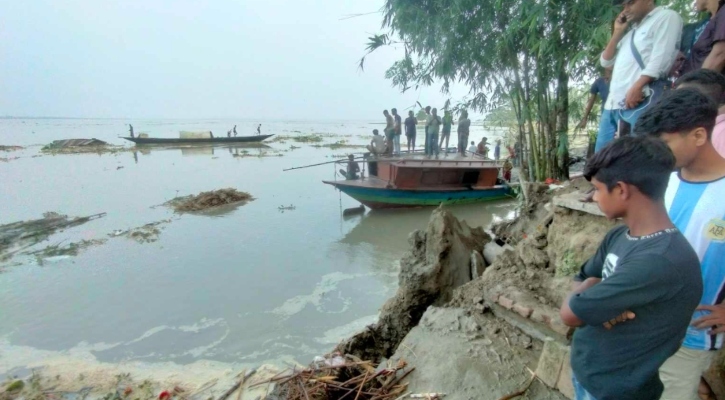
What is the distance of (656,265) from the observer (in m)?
1.23

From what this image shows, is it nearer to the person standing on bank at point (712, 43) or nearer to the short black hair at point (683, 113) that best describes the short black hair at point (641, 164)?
the short black hair at point (683, 113)

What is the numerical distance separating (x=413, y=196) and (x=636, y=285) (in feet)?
37.2

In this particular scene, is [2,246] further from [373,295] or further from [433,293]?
[433,293]

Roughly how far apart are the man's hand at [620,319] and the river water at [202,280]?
16.1 ft

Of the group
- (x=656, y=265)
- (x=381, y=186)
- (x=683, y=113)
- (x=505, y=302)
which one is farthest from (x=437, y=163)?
(x=656, y=265)

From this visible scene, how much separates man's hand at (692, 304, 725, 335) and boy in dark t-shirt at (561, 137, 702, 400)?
0.22m

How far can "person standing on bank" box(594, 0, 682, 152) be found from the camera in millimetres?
2984

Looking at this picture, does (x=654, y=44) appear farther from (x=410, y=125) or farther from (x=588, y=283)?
(x=410, y=125)

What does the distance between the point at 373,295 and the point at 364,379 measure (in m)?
4.57

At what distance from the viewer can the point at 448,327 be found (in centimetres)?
324

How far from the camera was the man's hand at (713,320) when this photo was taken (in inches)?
57.0

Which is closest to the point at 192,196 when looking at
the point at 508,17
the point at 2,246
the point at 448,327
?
the point at 2,246

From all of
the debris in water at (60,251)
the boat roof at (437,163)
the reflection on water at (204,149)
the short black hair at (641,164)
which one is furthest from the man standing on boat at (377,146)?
the reflection on water at (204,149)

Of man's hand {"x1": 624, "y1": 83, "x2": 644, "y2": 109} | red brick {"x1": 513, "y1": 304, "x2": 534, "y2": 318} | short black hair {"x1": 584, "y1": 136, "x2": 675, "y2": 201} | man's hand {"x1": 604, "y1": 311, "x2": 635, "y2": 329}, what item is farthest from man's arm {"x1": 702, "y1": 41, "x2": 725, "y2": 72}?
man's hand {"x1": 604, "y1": 311, "x2": 635, "y2": 329}
